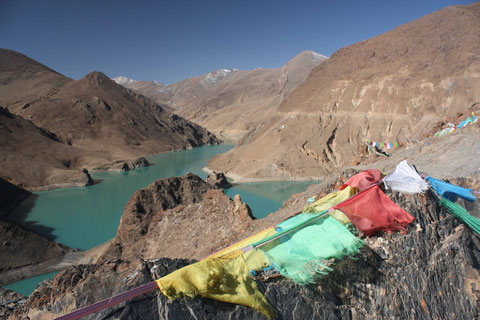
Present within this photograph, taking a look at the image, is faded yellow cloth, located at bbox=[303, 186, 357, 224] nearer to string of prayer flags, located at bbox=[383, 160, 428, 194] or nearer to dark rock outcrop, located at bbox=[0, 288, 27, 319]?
string of prayer flags, located at bbox=[383, 160, 428, 194]

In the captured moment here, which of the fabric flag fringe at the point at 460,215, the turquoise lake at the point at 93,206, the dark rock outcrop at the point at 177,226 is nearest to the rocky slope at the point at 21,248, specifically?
the turquoise lake at the point at 93,206

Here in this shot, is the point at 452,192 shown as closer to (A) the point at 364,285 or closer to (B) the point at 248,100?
(A) the point at 364,285

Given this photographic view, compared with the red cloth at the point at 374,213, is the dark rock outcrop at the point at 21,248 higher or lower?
lower

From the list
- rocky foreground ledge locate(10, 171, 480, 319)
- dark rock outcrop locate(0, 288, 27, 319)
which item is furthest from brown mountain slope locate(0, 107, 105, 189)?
rocky foreground ledge locate(10, 171, 480, 319)

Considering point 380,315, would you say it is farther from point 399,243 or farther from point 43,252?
point 43,252

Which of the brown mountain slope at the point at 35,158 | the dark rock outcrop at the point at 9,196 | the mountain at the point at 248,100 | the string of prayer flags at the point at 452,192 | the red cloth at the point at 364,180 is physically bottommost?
the dark rock outcrop at the point at 9,196

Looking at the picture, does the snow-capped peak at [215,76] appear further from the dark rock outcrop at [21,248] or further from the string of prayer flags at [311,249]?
the string of prayer flags at [311,249]
